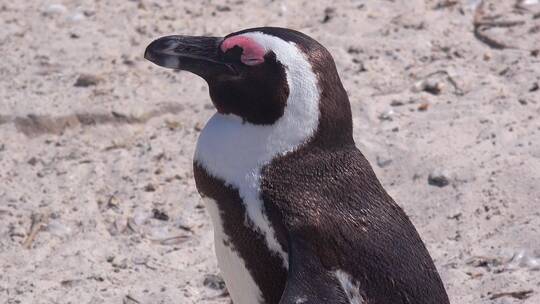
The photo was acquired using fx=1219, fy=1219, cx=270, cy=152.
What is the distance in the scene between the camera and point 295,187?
248 centimetres

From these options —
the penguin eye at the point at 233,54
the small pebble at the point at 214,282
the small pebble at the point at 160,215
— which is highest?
the penguin eye at the point at 233,54

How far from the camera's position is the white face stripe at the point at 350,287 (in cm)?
243

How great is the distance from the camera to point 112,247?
3.69 meters

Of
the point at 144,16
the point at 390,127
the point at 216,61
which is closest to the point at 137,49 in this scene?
the point at 144,16

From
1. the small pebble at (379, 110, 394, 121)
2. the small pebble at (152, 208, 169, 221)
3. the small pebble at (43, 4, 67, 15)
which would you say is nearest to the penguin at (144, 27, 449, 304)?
the small pebble at (152, 208, 169, 221)

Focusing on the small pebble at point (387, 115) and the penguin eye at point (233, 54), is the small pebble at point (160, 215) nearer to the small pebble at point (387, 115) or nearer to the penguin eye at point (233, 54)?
the small pebble at point (387, 115)

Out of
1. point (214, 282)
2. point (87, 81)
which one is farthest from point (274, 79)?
point (87, 81)

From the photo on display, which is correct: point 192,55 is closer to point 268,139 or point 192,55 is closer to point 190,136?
point 268,139

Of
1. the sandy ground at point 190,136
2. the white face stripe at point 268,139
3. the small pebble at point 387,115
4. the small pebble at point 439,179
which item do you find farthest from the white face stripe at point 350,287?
the small pebble at point 387,115

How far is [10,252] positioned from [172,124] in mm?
904

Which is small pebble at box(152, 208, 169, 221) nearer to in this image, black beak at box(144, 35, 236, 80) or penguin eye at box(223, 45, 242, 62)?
black beak at box(144, 35, 236, 80)

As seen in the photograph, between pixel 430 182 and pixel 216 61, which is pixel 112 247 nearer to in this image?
pixel 430 182

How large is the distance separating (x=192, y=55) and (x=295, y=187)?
0.38 meters

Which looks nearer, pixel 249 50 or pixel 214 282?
pixel 249 50
